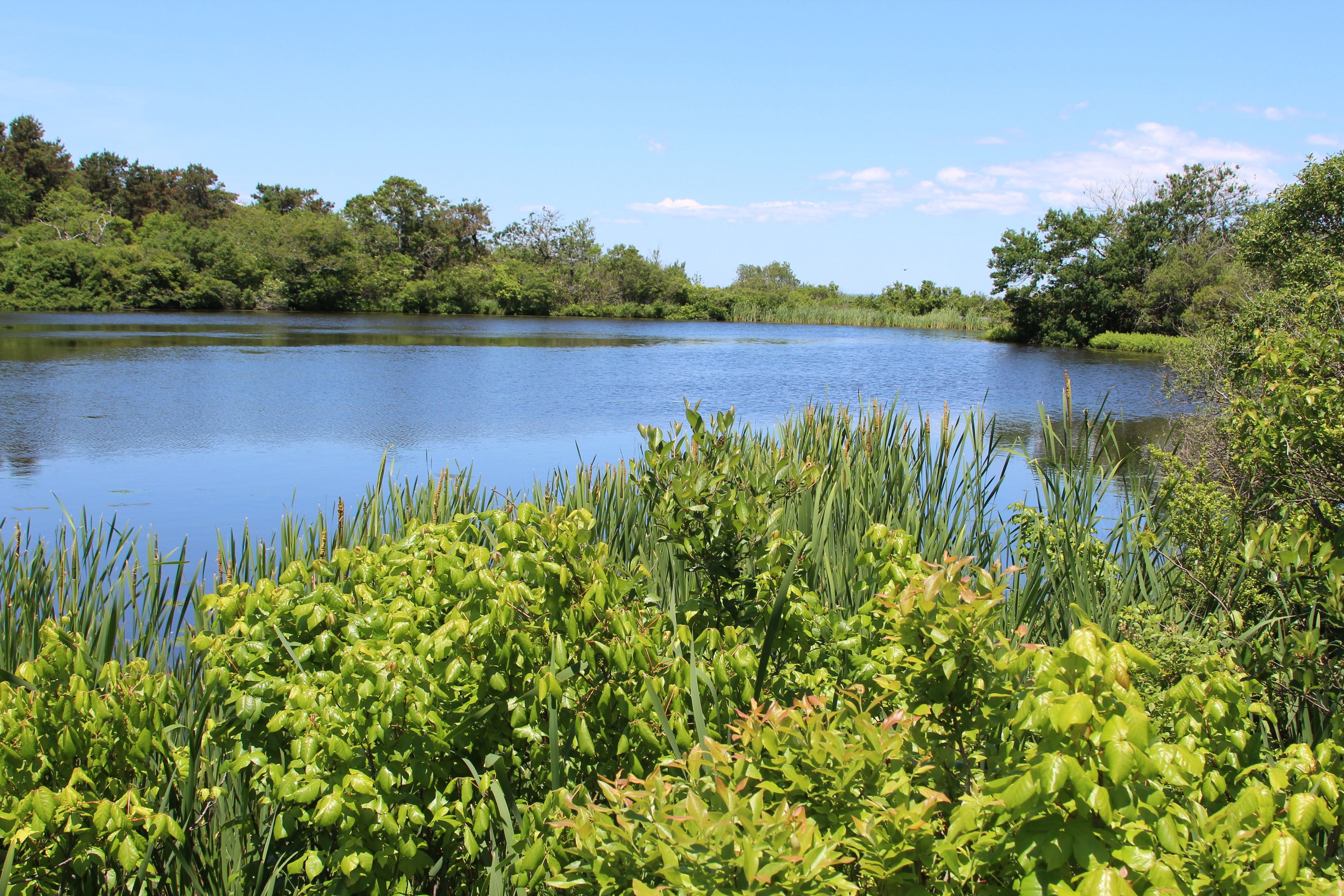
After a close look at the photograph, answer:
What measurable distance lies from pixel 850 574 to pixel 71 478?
8.68 meters

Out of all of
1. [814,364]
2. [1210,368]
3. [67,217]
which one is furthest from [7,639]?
[67,217]

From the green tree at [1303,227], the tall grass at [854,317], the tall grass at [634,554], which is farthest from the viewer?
the tall grass at [854,317]

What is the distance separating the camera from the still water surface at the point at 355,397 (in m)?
8.75

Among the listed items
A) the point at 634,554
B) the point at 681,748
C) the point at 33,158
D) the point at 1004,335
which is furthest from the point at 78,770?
the point at 33,158

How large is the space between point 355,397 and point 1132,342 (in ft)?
90.8

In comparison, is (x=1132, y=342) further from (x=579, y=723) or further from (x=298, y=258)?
(x=298, y=258)

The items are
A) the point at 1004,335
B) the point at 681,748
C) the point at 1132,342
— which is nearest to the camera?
the point at 681,748

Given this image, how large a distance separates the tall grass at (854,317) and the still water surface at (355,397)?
62.4ft

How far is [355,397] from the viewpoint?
15.7 metres

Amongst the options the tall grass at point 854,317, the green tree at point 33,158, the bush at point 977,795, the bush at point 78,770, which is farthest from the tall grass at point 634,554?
the green tree at point 33,158

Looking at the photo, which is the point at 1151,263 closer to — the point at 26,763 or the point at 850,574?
the point at 850,574

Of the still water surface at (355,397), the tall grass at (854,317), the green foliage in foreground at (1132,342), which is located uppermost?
the tall grass at (854,317)

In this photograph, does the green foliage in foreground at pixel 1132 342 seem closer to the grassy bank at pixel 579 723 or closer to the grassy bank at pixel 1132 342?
the grassy bank at pixel 1132 342

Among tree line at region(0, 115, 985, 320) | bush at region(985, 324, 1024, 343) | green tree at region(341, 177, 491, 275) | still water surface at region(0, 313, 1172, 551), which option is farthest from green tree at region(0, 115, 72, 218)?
bush at region(985, 324, 1024, 343)
